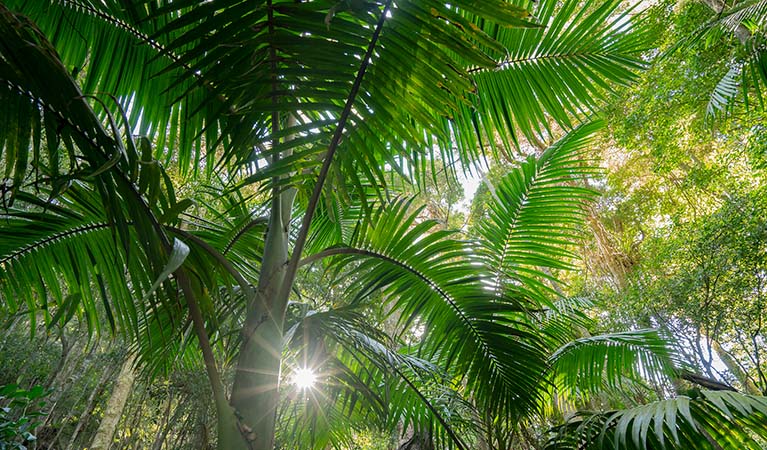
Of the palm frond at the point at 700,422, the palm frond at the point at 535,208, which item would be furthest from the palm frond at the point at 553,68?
the palm frond at the point at 700,422

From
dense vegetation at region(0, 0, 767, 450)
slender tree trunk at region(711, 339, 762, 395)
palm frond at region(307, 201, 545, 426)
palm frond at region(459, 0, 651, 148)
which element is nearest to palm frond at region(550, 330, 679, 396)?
dense vegetation at region(0, 0, 767, 450)

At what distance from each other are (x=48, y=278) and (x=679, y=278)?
17.8ft

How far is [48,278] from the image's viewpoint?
4.19ft

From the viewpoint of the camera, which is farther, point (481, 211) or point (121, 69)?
point (481, 211)

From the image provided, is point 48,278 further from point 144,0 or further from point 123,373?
point 123,373

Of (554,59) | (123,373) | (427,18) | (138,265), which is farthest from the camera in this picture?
(123,373)

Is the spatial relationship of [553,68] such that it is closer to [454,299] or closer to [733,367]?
[454,299]

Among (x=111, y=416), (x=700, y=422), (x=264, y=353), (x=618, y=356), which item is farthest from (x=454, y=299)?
(x=111, y=416)

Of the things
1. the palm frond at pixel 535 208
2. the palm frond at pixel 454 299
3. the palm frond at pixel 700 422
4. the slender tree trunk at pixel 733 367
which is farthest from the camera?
the slender tree trunk at pixel 733 367

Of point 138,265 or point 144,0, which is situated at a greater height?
point 144,0

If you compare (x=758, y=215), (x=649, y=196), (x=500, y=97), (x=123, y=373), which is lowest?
(x=123, y=373)

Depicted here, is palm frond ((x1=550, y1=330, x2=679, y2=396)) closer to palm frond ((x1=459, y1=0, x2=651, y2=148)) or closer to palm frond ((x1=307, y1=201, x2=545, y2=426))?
palm frond ((x1=307, y1=201, x2=545, y2=426))

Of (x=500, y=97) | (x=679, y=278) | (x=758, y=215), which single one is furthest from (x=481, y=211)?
(x=500, y=97)

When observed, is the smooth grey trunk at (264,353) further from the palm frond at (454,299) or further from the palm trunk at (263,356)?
the palm frond at (454,299)
